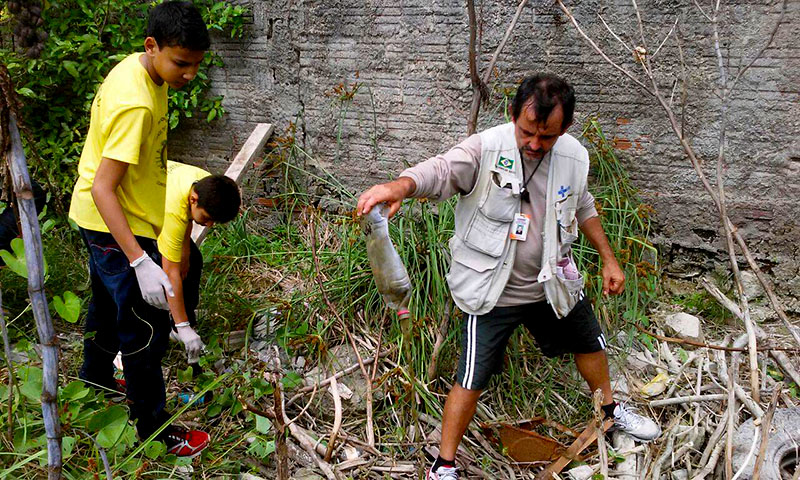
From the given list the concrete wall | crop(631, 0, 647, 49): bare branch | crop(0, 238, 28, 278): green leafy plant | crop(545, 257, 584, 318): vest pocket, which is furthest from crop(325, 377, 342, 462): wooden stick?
crop(631, 0, 647, 49): bare branch

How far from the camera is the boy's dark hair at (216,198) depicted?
2.65m

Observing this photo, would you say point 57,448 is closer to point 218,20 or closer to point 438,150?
point 438,150

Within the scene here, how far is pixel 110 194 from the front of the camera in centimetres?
212

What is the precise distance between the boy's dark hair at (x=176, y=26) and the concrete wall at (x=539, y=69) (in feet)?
6.62

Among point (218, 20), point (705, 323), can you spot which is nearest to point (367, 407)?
point (705, 323)

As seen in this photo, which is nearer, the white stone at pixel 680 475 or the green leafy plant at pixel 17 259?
the green leafy plant at pixel 17 259

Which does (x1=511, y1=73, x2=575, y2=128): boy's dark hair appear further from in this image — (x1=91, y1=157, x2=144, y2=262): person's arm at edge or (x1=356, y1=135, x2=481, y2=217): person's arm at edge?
(x1=91, y1=157, x2=144, y2=262): person's arm at edge

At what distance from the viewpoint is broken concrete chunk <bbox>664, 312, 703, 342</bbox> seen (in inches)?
136

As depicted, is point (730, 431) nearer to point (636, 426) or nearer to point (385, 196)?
point (636, 426)

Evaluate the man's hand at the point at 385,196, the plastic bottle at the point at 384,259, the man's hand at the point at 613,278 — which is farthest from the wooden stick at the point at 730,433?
the man's hand at the point at 385,196

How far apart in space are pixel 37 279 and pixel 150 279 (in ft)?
2.29

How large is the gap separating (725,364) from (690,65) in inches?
64.9

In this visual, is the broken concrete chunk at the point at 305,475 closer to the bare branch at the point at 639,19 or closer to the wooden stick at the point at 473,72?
the wooden stick at the point at 473,72

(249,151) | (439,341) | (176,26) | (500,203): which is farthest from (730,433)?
(249,151)
